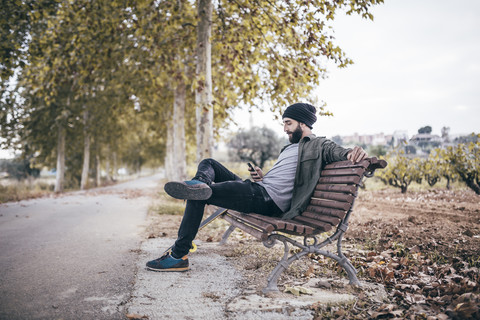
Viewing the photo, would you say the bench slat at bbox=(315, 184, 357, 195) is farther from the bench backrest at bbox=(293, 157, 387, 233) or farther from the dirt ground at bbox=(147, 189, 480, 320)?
the dirt ground at bbox=(147, 189, 480, 320)

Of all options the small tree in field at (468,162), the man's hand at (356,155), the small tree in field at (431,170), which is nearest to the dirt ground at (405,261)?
the small tree in field at (468,162)

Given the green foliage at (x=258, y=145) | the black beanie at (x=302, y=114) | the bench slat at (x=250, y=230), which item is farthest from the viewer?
the green foliage at (x=258, y=145)

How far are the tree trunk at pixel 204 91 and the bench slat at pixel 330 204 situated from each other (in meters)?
3.95

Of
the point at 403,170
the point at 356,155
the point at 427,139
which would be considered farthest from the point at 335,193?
the point at 403,170

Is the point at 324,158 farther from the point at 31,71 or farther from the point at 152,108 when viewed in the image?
the point at 152,108

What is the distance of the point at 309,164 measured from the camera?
3.30m

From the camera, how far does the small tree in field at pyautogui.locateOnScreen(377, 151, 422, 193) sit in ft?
32.2

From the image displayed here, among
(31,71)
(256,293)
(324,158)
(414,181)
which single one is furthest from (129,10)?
(414,181)

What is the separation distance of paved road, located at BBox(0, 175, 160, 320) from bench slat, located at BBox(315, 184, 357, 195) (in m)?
2.02

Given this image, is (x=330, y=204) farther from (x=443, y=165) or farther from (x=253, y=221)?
(x=443, y=165)

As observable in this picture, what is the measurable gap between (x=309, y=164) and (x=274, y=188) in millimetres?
463

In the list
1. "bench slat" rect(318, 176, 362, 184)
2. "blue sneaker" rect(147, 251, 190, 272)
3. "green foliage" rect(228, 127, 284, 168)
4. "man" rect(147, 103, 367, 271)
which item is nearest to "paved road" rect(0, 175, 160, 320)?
"blue sneaker" rect(147, 251, 190, 272)

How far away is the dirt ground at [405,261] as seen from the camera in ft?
8.00

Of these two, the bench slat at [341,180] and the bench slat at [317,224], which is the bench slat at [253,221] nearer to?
the bench slat at [317,224]
